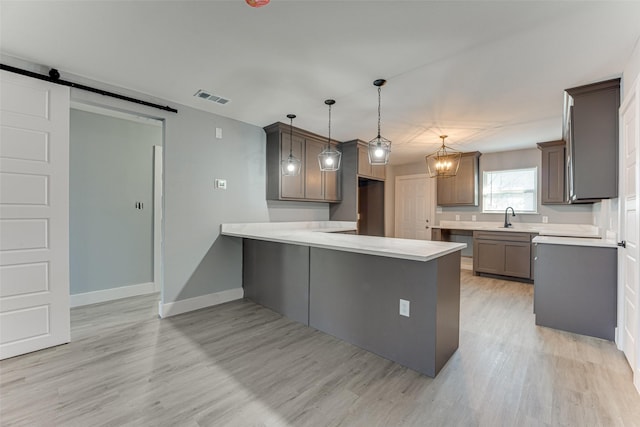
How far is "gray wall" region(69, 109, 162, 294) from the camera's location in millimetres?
3578

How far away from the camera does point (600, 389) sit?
1.93 m

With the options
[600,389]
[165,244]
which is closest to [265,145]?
[165,244]

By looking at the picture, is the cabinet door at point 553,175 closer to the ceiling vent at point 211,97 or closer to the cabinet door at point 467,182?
the cabinet door at point 467,182

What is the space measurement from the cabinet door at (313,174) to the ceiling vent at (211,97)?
149cm

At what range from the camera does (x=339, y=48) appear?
2135 millimetres

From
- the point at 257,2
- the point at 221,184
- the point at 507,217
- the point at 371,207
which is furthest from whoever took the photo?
the point at 371,207

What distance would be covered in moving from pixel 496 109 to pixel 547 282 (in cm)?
203

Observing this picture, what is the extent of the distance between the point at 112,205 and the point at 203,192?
56.4 inches

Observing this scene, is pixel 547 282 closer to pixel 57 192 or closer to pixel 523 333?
pixel 523 333

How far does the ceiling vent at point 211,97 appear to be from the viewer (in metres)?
3.01

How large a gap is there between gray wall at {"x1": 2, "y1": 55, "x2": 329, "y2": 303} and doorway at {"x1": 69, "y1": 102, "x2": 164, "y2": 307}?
0.46m

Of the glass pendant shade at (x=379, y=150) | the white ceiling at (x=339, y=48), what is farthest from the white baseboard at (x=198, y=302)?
the glass pendant shade at (x=379, y=150)

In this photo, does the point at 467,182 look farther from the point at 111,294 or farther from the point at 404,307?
the point at 111,294

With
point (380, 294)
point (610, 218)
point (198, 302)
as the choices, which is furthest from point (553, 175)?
point (198, 302)
